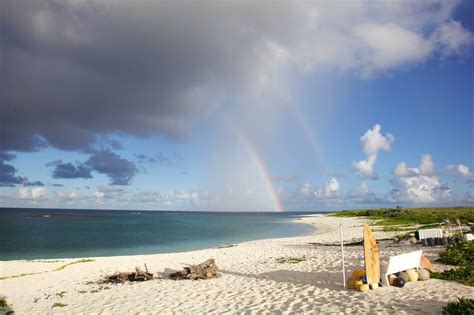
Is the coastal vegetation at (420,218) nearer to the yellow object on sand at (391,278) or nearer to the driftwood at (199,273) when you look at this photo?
the yellow object on sand at (391,278)

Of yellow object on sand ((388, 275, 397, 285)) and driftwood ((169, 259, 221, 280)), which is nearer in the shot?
yellow object on sand ((388, 275, 397, 285))

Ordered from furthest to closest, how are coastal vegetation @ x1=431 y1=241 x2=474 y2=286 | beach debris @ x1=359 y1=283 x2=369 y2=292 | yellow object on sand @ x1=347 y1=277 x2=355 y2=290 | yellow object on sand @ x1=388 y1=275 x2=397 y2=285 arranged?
1. coastal vegetation @ x1=431 y1=241 x2=474 y2=286
2. yellow object on sand @ x1=347 y1=277 x2=355 y2=290
3. yellow object on sand @ x1=388 y1=275 x2=397 y2=285
4. beach debris @ x1=359 y1=283 x2=369 y2=292

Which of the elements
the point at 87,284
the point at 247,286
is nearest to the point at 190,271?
the point at 247,286

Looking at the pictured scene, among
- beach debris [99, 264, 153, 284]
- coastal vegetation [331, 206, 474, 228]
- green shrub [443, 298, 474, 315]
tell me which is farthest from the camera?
coastal vegetation [331, 206, 474, 228]

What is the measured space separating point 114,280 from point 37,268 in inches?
445

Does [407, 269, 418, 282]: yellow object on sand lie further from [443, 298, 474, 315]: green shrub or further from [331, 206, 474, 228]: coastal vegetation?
[331, 206, 474, 228]: coastal vegetation

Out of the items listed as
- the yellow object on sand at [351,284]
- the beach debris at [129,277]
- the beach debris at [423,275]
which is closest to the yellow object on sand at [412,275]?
the beach debris at [423,275]

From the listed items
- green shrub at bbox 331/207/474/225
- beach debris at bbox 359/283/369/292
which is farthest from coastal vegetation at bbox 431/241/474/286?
green shrub at bbox 331/207/474/225

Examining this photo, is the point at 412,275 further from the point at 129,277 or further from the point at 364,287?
the point at 129,277

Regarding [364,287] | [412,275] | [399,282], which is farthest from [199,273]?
[412,275]

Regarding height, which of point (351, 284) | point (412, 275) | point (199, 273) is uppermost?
point (412, 275)

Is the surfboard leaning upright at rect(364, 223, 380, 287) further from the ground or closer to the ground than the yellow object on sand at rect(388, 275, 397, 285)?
further from the ground

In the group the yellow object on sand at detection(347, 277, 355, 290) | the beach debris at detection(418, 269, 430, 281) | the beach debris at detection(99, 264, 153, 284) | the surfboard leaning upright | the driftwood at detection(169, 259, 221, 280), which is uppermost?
the surfboard leaning upright

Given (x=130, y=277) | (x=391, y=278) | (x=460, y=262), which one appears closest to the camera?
(x=391, y=278)
